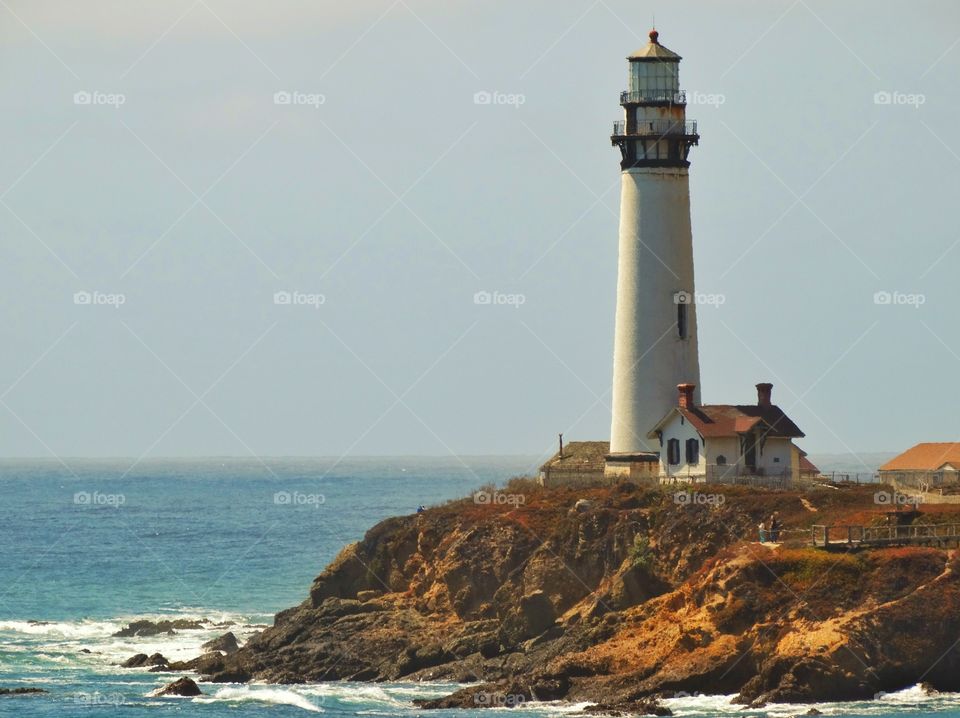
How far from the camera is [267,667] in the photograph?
61.4 metres

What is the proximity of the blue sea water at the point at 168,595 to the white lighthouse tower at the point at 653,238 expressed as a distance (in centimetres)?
1447

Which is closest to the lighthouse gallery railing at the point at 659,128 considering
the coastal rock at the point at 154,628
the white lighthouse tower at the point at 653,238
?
the white lighthouse tower at the point at 653,238

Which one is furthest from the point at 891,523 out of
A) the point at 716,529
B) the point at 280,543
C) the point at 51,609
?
the point at 280,543

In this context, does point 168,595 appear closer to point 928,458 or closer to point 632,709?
point 928,458

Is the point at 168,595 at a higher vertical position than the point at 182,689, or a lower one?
higher

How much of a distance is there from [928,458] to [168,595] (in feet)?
121

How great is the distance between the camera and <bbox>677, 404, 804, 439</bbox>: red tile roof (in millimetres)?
64688

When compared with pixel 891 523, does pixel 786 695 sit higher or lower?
lower

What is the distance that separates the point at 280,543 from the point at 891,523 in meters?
69.5

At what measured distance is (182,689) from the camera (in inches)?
2306

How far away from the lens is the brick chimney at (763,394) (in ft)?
219

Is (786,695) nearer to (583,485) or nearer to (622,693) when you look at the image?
(622,693)

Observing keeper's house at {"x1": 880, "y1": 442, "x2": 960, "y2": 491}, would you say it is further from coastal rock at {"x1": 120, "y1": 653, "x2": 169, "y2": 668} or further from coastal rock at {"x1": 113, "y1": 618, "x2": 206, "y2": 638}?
coastal rock at {"x1": 113, "y1": 618, "x2": 206, "y2": 638}

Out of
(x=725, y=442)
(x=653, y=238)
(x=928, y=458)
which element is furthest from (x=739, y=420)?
(x=928, y=458)
